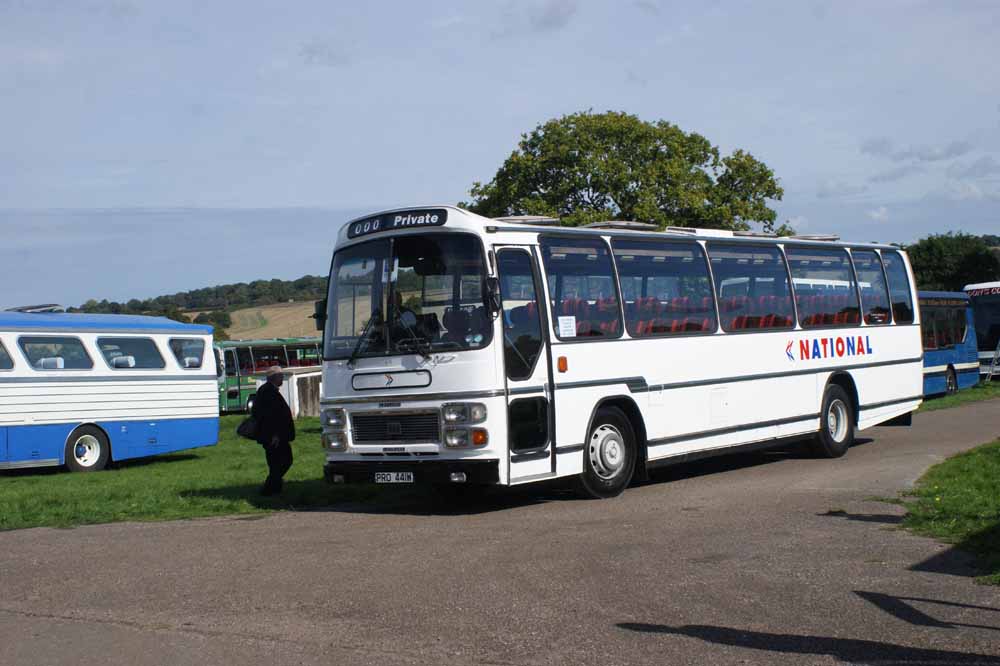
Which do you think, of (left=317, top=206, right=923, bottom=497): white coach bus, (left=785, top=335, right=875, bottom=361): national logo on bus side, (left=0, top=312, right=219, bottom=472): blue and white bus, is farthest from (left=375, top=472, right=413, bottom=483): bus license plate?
(left=0, top=312, right=219, bottom=472): blue and white bus

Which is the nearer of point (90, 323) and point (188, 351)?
point (90, 323)

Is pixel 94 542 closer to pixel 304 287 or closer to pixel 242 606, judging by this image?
pixel 242 606

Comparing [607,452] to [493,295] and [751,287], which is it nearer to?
[493,295]

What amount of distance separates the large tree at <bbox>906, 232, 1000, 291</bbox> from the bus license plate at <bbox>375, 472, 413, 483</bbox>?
251ft

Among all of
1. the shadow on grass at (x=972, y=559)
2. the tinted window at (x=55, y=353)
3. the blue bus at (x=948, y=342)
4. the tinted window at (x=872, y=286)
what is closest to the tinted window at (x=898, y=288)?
the tinted window at (x=872, y=286)

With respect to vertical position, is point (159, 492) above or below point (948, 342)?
below

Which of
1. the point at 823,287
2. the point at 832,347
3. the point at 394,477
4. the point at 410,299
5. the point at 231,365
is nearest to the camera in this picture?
the point at 394,477

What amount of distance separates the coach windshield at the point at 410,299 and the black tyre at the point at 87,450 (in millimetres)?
11630

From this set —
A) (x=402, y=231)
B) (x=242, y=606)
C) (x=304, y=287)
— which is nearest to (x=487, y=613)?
(x=242, y=606)

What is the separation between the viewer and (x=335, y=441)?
532 inches

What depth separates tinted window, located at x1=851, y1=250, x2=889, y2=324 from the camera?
1978cm

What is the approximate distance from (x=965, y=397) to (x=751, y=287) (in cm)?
1959

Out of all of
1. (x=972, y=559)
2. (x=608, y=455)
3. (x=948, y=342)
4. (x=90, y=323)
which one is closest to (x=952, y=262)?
(x=948, y=342)

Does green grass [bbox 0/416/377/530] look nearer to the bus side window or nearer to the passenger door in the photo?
the passenger door
